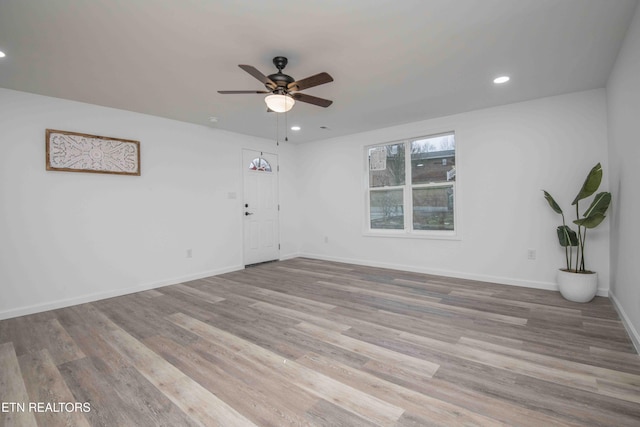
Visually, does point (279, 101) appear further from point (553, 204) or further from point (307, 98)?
point (553, 204)

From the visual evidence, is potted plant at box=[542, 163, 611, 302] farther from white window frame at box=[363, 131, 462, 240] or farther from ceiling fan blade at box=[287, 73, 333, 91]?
ceiling fan blade at box=[287, 73, 333, 91]

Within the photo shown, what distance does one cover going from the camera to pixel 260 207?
5.85m

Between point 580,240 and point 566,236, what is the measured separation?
257 millimetres

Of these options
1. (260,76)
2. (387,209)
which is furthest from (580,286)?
(260,76)

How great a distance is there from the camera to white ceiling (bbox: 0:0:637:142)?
2035mm

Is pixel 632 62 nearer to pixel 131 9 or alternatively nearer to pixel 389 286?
pixel 389 286

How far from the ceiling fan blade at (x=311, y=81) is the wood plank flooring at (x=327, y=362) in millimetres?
2169

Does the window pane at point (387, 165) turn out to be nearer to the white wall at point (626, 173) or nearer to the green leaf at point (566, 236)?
the green leaf at point (566, 236)

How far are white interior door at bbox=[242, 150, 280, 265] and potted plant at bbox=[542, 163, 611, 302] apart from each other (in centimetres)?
448

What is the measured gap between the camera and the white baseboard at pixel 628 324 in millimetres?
2242

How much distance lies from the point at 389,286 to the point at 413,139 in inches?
97.3

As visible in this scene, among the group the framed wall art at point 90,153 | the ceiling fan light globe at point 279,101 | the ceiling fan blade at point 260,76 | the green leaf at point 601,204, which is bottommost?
the green leaf at point 601,204

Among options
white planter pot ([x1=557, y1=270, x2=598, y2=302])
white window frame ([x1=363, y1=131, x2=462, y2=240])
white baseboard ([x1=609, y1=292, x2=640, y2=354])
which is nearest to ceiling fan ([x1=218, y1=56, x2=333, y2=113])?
white window frame ([x1=363, y1=131, x2=462, y2=240])

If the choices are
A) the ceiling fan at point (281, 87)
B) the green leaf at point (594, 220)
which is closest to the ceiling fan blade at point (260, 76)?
the ceiling fan at point (281, 87)
